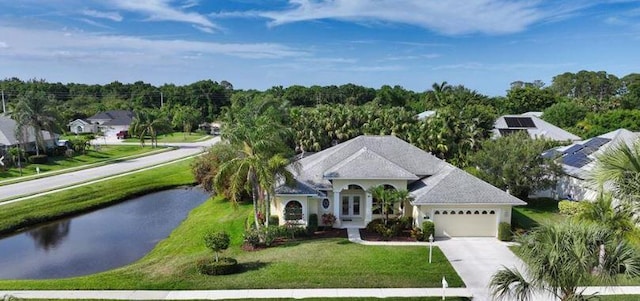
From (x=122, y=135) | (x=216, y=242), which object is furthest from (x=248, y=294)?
(x=122, y=135)

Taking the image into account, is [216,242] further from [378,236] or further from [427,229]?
[427,229]

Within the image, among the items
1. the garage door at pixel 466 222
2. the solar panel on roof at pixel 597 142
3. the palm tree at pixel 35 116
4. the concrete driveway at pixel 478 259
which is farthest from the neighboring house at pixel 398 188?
the palm tree at pixel 35 116

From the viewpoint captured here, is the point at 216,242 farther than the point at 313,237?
No

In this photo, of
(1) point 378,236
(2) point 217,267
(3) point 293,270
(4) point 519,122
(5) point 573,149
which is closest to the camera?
(2) point 217,267

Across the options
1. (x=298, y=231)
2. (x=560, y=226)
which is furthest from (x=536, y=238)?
(x=298, y=231)

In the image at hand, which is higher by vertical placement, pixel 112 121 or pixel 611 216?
pixel 112 121

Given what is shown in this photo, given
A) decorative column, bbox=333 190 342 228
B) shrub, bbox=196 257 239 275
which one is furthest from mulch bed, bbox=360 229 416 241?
shrub, bbox=196 257 239 275
